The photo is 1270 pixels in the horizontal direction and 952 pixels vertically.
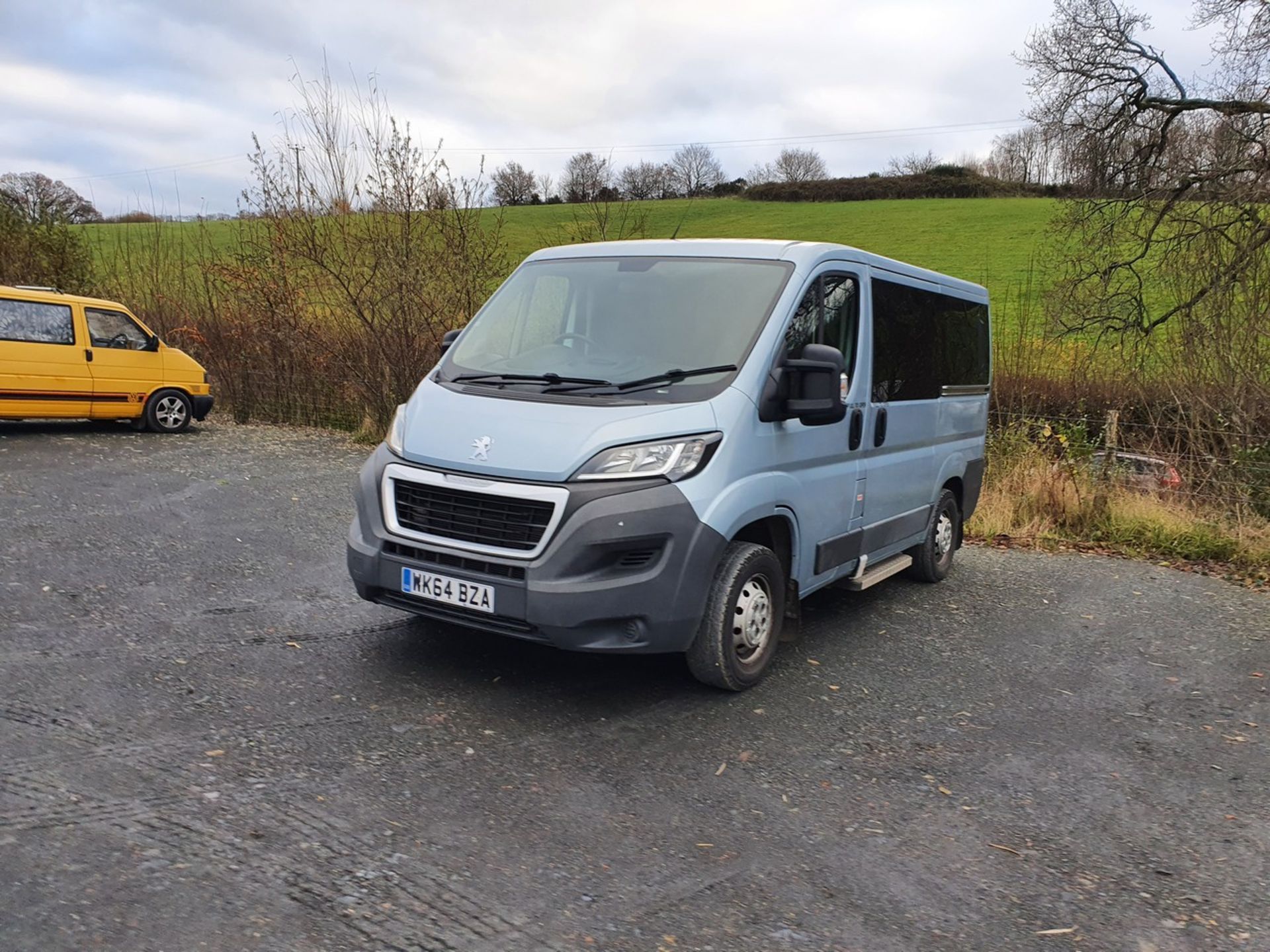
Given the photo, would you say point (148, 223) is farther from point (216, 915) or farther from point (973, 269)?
point (973, 269)

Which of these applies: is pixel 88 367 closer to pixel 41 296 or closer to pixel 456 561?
pixel 41 296

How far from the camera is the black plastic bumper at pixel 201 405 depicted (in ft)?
46.5

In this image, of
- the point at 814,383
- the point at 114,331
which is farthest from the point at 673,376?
the point at 114,331

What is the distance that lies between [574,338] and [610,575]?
1.46m

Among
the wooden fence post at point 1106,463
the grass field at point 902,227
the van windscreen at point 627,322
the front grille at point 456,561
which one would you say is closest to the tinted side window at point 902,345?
the van windscreen at point 627,322

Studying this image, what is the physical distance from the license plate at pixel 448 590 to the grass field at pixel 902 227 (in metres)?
16.7

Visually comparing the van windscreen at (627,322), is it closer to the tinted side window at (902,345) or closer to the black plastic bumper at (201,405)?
the tinted side window at (902,345)

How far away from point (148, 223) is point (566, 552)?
18.9 m

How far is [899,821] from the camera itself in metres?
3.59

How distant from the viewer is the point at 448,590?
4320 millimetres

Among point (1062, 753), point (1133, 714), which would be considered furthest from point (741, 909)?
point (1133, 714)

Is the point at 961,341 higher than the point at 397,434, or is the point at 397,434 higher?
the point at 961,341

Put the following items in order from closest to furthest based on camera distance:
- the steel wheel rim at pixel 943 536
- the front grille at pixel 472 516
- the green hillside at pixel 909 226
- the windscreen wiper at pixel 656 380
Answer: the front grille at pixel 472 516
the windscreen wiper at pixel 656 380
the steel wheel rim at pixel 943 536
the green hillside at pixel 909 226

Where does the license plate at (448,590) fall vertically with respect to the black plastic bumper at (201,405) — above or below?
below
